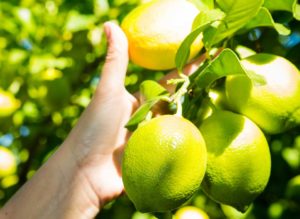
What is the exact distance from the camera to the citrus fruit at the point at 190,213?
5.21ft

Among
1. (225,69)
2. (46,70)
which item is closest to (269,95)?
(225,69)

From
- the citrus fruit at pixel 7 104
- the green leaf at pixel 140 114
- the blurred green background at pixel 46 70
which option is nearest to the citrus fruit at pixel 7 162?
the blurred green background at pixel 46 70

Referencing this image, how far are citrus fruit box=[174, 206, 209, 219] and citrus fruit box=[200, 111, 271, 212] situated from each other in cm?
56

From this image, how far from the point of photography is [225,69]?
0.97 m

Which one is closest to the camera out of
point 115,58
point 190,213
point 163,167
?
point 163,167

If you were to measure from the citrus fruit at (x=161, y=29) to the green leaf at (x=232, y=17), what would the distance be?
14cm

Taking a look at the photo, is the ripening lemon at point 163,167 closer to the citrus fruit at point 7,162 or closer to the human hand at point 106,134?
the human hand at point 106,134

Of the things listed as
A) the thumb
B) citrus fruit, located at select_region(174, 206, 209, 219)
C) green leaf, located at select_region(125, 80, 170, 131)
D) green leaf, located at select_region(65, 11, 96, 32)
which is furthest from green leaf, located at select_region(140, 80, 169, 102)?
green leaf, located at select_region(65, 11, 96, 32)

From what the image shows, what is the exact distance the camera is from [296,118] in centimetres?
108

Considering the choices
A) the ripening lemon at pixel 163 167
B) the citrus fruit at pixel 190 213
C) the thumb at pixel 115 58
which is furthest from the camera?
the citrus fruit at pixel 190 213

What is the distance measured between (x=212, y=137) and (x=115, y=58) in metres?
0.47

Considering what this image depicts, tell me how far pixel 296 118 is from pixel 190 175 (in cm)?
28

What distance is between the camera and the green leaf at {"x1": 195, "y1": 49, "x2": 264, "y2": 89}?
3.05ft

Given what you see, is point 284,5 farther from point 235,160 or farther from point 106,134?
point 106,134
